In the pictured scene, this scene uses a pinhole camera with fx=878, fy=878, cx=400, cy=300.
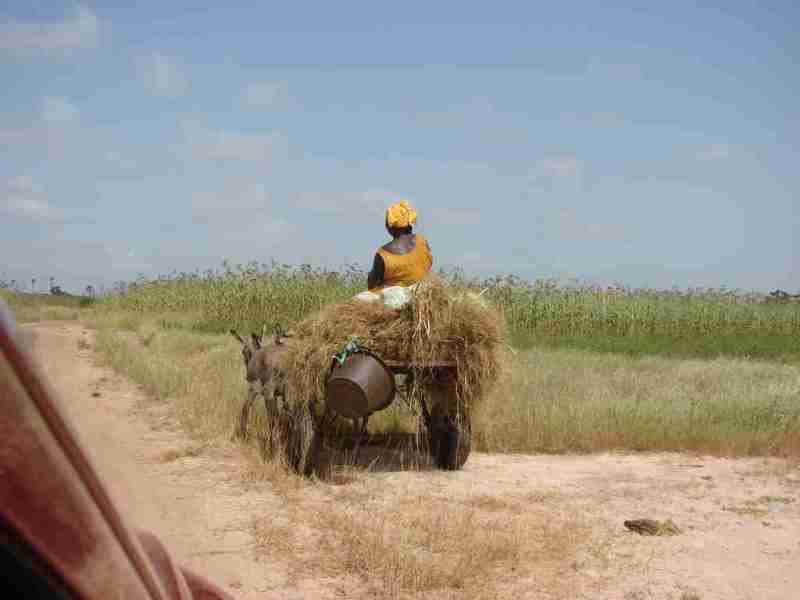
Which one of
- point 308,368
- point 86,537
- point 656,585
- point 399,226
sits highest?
point 399,226

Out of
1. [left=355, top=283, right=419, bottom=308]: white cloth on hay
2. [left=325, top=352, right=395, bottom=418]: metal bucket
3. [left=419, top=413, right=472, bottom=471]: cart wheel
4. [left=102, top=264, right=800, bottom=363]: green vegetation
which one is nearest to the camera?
[left=325, top=352, right=395, bottom=418]: metal bucket

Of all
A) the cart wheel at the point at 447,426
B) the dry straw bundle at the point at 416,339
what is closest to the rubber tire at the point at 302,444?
the dry straw bundle at the point at 416,339

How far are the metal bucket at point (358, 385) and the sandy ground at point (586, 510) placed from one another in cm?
65

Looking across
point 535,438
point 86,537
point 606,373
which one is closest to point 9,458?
point 86,537

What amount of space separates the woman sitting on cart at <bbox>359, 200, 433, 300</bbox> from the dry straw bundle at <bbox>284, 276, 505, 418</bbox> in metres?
0.44

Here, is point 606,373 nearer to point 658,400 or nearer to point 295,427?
point 658,400

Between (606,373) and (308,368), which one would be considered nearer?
(308,368)

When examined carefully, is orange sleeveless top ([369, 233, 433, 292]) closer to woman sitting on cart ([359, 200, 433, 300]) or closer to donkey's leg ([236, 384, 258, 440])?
woman sitting on cart ([359, 200, 433, 300])

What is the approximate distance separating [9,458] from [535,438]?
8635 millimetres

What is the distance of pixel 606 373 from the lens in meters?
13.4

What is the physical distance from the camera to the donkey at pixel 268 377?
7.36 meters

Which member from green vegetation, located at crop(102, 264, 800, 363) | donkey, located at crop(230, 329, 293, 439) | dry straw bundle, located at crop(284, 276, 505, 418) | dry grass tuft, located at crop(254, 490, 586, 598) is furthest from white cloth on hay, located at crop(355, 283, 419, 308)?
green vegetation, located at crop(102, 264, 800, 363)

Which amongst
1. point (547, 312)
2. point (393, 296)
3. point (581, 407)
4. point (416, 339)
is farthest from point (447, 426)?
point (547, 312)

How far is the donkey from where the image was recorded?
24.1ft
